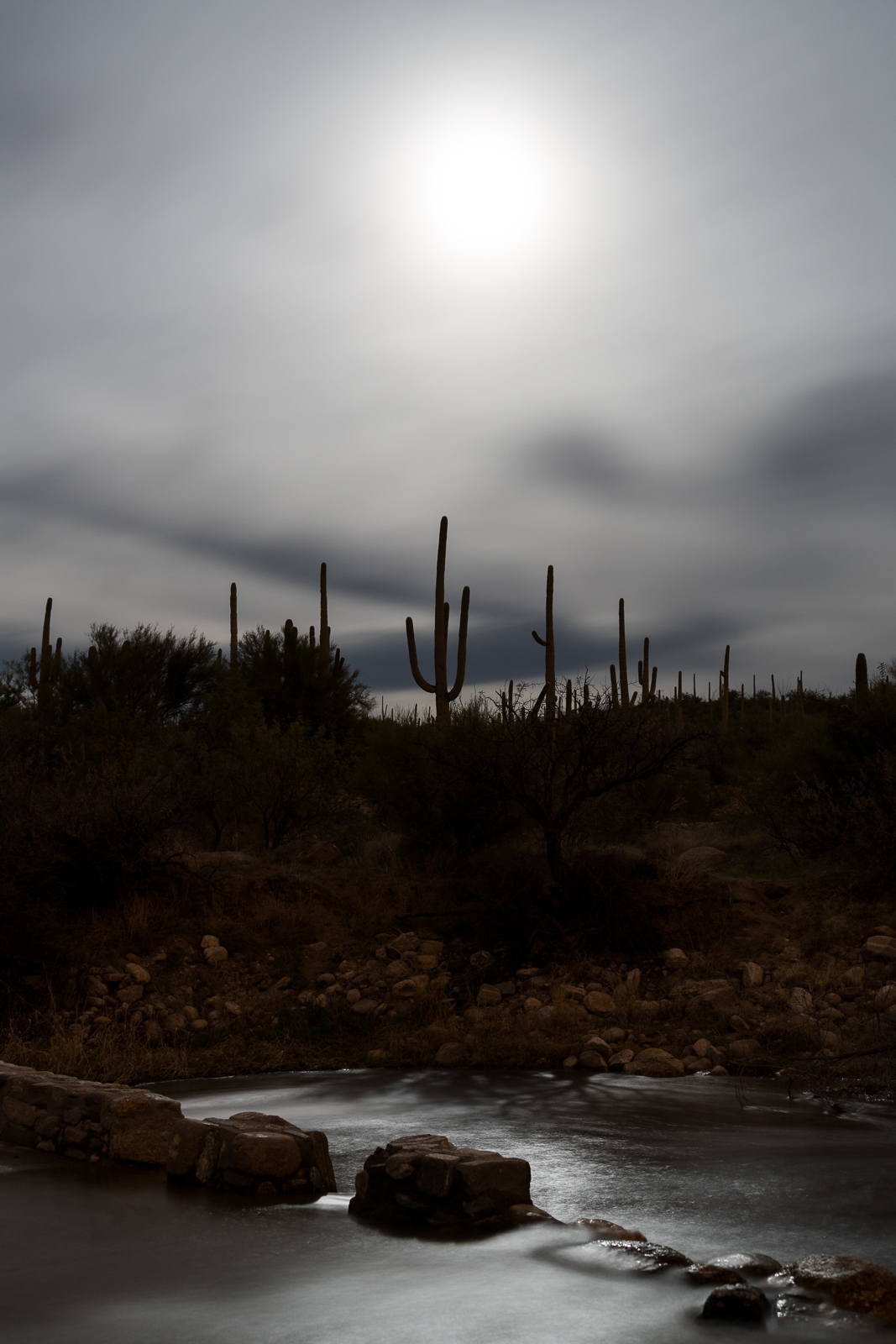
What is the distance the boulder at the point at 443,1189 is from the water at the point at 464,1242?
0.21m

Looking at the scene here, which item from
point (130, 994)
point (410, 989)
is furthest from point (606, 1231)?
point (130, 994)

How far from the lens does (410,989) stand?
1684 centimetres

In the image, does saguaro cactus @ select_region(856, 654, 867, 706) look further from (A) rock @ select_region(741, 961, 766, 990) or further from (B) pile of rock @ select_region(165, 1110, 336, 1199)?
(B) pile of rock @ select_region(165, 1110, 336, 1199)

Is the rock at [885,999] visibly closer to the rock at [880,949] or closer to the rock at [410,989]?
the rock at [880,949]

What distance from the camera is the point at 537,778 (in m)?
19.2

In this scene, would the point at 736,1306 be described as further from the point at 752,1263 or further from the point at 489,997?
the point at 489,997

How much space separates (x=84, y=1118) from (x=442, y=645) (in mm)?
21587

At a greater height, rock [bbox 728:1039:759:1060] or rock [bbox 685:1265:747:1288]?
rock [bbox 685:1265:747:1288]

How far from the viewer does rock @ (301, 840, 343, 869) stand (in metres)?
22.8

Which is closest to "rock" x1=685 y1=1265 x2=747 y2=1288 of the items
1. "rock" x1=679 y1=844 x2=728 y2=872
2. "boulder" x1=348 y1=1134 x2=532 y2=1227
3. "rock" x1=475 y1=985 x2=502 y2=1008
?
"boulder" x1=348 y1=1134 x2=532 y2=1227

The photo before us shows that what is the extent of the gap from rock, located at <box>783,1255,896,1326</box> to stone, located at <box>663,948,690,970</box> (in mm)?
11255

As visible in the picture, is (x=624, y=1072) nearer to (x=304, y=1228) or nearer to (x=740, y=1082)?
(x=740, y=1082)

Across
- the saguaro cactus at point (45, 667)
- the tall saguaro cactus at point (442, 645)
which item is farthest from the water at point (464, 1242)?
the saguaro cactus at point (45, 667)

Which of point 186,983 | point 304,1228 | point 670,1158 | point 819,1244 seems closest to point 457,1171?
point 304,1228
